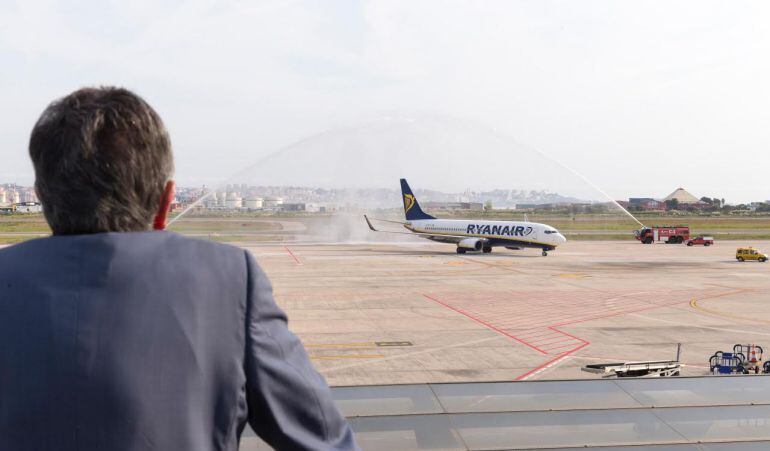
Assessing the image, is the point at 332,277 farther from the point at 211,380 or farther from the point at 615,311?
the point at 211,380

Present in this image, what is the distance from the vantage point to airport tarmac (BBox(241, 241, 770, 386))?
24.2 m

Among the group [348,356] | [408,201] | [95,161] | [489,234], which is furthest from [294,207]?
[95,161]

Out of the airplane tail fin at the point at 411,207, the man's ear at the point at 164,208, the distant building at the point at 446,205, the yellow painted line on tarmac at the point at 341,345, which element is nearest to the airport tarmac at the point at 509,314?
the yellow painted line on tarmac at the point at 341,345

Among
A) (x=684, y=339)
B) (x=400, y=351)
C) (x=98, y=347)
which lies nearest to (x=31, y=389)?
(x=98, y=347)

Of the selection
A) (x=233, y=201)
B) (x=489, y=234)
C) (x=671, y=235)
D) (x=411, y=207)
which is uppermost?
(x=233, y=201)

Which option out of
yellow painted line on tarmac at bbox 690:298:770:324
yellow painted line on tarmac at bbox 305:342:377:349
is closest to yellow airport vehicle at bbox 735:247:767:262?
yellow painted line on tarmac at bbox 690:298:770:324

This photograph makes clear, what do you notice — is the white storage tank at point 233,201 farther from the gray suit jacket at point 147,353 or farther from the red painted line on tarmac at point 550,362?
the gray suit jacket at point 147,353

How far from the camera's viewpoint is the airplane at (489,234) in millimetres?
70188

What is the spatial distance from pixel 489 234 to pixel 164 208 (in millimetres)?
72431

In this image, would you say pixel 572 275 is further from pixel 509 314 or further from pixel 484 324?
pixel 484 324

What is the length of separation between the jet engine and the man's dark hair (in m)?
72.2

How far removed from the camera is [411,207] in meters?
86.6

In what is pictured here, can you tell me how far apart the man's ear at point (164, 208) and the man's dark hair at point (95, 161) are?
9cm

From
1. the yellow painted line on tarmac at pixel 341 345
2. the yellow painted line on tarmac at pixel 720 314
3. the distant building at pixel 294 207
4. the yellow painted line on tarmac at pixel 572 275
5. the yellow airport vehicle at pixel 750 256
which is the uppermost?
the distant building at pixel 294 207
